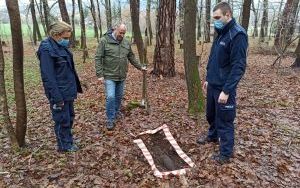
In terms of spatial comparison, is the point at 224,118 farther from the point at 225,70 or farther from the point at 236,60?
the point at 236,60

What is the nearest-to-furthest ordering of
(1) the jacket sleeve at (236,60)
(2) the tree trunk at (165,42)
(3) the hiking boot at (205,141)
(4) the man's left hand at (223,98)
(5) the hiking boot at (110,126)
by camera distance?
(1) the jacket sleeve at (236,60)
(4) the man's left hand at (223,98)
(3) the hiking boot at (205,141)
(5) the hiking boot at (110,126)
(2) the tree trunk at (165,42)

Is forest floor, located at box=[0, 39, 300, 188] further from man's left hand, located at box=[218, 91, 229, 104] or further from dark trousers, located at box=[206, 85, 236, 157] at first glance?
man's left hand, located at box=[218, 91, 229, 104]

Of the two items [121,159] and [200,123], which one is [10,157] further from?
[200,123]

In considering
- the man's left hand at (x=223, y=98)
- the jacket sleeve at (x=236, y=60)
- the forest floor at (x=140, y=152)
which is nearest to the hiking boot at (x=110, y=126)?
the forest floor at (x=140, y=152)

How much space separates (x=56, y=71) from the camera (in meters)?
4.90

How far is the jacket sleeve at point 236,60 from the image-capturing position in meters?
4.43

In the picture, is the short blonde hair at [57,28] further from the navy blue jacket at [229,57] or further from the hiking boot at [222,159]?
the hiking boot at [222,159]

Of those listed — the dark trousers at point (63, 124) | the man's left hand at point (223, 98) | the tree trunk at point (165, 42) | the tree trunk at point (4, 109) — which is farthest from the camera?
the tree trunk at point (165, 42)

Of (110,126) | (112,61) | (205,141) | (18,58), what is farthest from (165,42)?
(18,58)

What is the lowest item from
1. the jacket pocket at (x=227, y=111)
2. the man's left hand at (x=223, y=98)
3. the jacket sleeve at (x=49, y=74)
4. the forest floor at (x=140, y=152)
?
the forest floor at (x=140, y=152)

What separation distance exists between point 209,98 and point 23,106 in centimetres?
309

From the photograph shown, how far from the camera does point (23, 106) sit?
5289 millimetres

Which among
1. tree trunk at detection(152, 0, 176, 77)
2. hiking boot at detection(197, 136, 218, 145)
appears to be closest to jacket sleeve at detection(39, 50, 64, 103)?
hiking boot at detection(197, 136, 218, 145)

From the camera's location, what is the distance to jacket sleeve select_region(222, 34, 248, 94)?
174 inches
